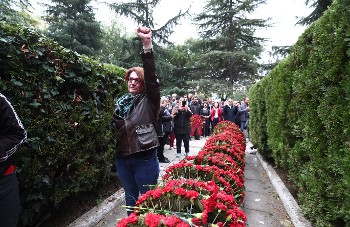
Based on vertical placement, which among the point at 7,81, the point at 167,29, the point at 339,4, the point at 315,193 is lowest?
the point at 315,193

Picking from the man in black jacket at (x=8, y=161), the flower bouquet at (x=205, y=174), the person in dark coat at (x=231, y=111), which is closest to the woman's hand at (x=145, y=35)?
the man in black jacket at (x=8, y=161)

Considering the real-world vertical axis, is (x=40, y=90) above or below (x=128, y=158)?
above

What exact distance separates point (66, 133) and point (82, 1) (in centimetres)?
2152

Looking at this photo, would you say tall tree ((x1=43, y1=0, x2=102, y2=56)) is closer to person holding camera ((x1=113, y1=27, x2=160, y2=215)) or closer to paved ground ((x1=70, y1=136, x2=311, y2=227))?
paved ground ((x1=70, y1=136, x2=311, y2=227))

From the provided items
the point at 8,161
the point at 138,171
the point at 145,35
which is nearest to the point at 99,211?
the point at 138,171

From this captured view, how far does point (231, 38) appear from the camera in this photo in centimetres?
2531

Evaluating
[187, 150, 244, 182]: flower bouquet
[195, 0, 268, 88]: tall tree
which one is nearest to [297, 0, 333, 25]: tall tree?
[195, 0, 268, 88]: tall tree

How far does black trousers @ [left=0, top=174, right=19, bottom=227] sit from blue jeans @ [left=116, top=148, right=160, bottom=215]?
1.06m

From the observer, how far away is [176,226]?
1.52m

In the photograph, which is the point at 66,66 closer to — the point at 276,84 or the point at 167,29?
the point at 276,84

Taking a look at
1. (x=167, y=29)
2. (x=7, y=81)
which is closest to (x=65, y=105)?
(x=7, y=81)

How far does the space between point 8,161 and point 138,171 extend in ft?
3.90

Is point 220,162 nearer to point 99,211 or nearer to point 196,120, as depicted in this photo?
point 99,211

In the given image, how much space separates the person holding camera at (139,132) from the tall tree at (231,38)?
21.8 meters
